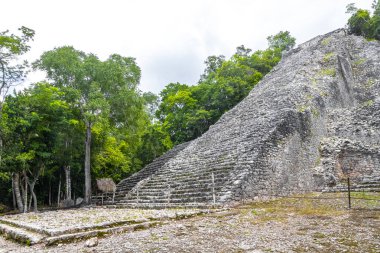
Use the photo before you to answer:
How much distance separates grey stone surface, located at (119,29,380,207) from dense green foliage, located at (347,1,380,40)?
356 inches

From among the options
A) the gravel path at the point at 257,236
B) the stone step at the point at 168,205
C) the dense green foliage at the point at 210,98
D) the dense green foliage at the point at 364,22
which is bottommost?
the stone step at the point at 168,205

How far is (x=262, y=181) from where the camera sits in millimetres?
8828

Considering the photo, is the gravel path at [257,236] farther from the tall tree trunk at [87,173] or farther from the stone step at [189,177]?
the tall tree trunk at [87,173]

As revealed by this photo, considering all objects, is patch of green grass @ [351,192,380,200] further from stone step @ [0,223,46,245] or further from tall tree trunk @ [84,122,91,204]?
tall tree trunk @ [84,122,91,204]

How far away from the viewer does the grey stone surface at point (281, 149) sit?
9047 mm

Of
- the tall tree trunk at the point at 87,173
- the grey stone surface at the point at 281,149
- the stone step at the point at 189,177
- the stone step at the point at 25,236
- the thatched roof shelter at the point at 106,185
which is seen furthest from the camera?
the thatched roof shelter at the point at 106,185

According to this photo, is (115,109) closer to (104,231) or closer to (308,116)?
(308,116)

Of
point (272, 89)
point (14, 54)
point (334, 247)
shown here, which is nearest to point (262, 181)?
point (334, 247)

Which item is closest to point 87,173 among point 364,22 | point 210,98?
point 210,98

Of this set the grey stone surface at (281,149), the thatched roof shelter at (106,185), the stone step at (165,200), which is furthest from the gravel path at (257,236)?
the thatched roof shelter at (106,185)

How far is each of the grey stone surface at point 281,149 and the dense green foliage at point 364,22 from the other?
9.03 m

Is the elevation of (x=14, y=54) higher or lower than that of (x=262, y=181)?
higher

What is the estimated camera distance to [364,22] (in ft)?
77.1

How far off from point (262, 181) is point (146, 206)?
3937 millimetres
